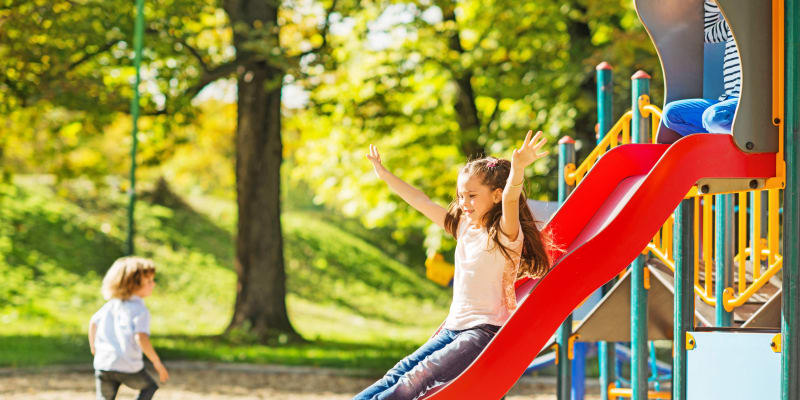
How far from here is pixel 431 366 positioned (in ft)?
12.5

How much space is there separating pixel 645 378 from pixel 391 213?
39.1ft

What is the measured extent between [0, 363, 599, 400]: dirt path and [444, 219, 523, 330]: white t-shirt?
5.84 meters

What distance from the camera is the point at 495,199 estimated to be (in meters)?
4.06

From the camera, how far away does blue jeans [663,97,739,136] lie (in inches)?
159

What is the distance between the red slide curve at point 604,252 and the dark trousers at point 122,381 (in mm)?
2533

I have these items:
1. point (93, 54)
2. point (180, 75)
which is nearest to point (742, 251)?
point (180, 75)

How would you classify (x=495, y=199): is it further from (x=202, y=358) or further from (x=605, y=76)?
(x=202, y=358)

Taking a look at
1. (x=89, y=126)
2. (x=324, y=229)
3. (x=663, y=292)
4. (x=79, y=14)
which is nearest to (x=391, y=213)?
(x=89, y=126)

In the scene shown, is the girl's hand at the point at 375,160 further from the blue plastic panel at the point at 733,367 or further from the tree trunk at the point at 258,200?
the tree trunk at the point at 258,200

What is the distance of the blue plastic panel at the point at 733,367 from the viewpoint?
4082mm

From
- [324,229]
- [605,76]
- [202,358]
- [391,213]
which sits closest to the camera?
[605,76]

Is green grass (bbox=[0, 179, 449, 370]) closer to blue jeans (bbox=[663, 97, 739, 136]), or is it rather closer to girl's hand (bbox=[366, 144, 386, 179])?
girl's hand (bbox=[366, 144, 386, 179])

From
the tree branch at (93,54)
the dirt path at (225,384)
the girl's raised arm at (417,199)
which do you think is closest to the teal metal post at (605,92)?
the girl's raised arm at (417,199)

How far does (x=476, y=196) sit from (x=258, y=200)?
1006 centimetres
